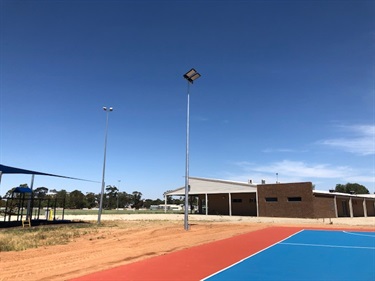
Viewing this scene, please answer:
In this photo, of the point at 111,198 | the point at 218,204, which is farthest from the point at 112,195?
the point at 218,204

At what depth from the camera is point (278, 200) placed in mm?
42188

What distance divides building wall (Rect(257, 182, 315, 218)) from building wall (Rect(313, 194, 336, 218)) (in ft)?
2.79

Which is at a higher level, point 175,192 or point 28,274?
point 175,192

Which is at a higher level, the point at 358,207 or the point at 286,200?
the point at 286,200

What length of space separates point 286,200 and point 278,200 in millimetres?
1287

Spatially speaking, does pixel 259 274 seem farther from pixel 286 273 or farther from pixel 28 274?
pixel 28 274

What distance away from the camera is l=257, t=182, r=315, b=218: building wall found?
38938mm

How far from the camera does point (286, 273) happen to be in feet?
27.8

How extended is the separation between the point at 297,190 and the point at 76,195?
97451 millimetres

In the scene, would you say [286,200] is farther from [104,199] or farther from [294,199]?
[104,199]

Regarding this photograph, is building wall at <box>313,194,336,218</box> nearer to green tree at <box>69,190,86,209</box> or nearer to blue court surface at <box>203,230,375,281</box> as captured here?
blue court surface at <box>203,230,375,281</box>

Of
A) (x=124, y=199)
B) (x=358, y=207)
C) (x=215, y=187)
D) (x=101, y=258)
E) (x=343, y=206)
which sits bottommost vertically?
(x=101, y=258)

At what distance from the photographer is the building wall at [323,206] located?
38.6m

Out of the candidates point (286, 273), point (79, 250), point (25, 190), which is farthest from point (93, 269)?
point (25, 190)
